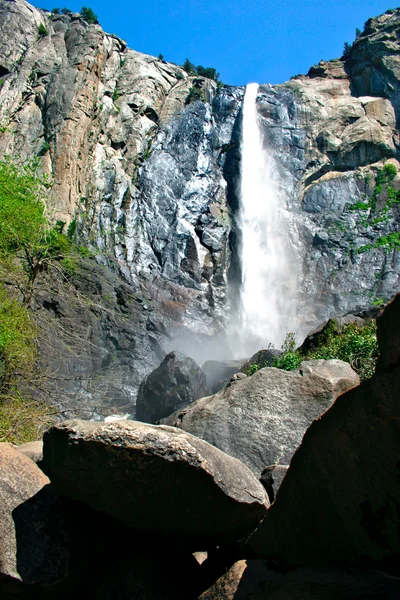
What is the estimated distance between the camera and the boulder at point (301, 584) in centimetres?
245

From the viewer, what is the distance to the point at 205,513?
138 inches

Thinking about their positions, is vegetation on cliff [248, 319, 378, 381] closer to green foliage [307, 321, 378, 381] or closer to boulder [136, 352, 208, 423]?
green foliage [307, 321, 378, 381]

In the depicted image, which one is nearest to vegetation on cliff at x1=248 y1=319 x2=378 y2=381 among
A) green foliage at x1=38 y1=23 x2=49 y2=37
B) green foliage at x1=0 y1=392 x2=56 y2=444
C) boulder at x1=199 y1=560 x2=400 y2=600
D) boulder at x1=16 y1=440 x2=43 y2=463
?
green foliage at x1=0 y1=392 x2=56 y2=444

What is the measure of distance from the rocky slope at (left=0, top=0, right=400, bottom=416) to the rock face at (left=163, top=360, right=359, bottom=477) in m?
20.0

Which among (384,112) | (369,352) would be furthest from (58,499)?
(384,112)

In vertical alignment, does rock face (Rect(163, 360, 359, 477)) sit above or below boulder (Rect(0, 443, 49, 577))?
above

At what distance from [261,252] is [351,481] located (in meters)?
38.6

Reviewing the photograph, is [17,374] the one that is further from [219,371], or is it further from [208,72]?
[208,72]

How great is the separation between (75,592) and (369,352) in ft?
40.6

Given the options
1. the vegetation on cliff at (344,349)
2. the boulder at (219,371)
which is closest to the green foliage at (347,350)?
the vegetation on cliff at (344,349)

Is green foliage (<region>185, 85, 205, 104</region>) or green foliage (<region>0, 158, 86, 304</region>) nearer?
green foliage (<region>0, 158, 86, 304</region>)

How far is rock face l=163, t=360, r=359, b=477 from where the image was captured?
7207 mm

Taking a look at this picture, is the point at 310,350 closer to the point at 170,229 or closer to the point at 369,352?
the point at 369,352

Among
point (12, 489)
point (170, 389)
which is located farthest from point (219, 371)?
point (12, 489)
